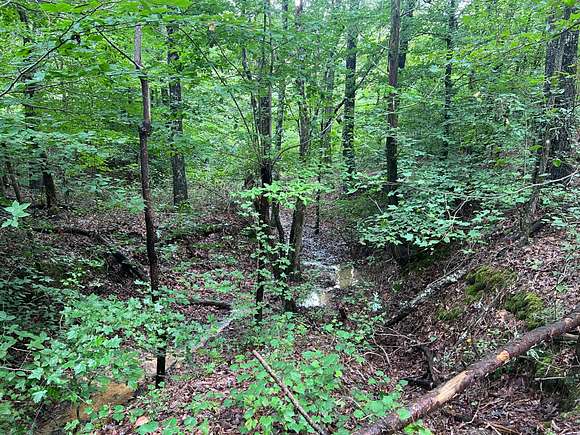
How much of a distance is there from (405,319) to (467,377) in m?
4.12

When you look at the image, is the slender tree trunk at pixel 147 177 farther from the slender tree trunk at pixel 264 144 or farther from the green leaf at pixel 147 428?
the slender tree trunk at pixel 264 144

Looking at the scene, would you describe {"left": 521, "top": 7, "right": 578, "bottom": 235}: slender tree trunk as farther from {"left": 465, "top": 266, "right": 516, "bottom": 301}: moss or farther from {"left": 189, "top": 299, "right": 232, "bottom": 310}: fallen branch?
{"left": 189, "top": 299, "right": 232, "bottom": 310}: fallen branch

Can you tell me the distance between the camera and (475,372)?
3.54m

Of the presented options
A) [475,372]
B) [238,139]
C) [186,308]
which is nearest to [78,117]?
[238,139]

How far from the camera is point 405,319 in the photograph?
7469 mm

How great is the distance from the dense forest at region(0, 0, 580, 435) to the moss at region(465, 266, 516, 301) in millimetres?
44

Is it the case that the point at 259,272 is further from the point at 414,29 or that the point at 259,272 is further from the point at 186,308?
the point at 414,29

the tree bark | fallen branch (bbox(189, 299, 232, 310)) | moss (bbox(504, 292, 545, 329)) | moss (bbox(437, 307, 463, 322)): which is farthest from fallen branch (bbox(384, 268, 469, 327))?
fallen branch (bbox(189, 299, 232, 310))

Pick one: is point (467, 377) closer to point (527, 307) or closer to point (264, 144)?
point (527, 307)

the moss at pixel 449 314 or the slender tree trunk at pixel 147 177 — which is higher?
the slender tree trunk at pixel 147 177

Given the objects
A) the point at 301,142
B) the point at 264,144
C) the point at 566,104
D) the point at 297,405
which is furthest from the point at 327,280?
the point at 297,405

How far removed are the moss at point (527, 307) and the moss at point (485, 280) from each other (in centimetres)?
44

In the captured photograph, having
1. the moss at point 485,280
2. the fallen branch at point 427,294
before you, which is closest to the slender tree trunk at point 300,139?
the fallen branch at point 427,294

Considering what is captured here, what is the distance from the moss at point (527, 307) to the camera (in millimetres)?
4945
